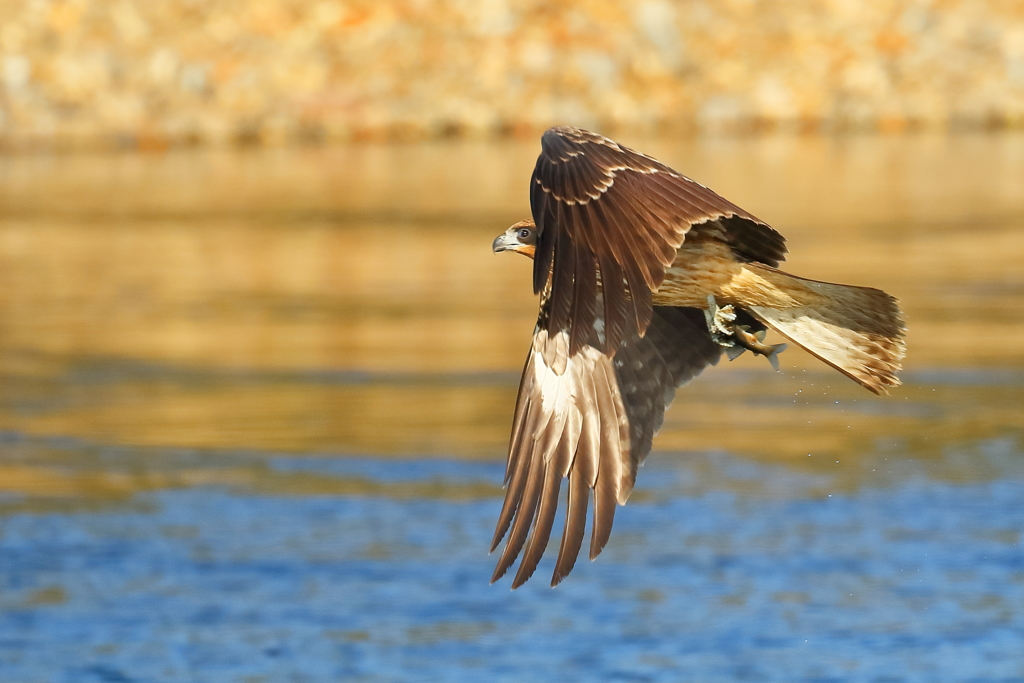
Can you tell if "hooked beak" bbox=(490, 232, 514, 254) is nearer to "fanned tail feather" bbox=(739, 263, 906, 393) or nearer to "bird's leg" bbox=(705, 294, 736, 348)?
"bird's leg" bbox=(705, 294, 736, 348)

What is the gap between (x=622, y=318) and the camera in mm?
5793

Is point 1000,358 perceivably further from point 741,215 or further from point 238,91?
point 238,91

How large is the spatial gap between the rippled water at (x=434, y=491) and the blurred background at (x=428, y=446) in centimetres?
3

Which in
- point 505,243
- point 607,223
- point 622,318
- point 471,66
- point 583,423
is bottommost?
point 583,423

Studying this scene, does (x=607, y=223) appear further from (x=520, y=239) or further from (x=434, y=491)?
(x=434, y=491)

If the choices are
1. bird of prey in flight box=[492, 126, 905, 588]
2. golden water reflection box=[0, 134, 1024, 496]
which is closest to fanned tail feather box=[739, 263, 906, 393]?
bird of prey in flight box=[492, 126, 905, 588]

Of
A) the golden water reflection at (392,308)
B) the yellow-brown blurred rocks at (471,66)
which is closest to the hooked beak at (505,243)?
the golden water reflection at (392,308)

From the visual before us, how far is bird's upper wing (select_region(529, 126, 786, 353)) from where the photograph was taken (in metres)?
5.77

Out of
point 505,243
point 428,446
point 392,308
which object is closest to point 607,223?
point 505,243

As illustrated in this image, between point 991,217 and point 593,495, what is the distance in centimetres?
2341

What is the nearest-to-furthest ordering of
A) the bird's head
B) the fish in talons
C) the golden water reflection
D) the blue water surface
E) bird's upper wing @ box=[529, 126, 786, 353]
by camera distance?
bird's upper wing @ box=[529, 126, 786, 353]
the fish in talons
the bird's head
the blue water surface
the golden water reflection

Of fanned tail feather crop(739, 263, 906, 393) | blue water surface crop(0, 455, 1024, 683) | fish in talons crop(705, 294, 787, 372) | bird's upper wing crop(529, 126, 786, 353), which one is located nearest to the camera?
bird's upper wing crop(529, 126, 786, 353)

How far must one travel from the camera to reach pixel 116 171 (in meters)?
39.2

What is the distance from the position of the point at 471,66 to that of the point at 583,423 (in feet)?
127
